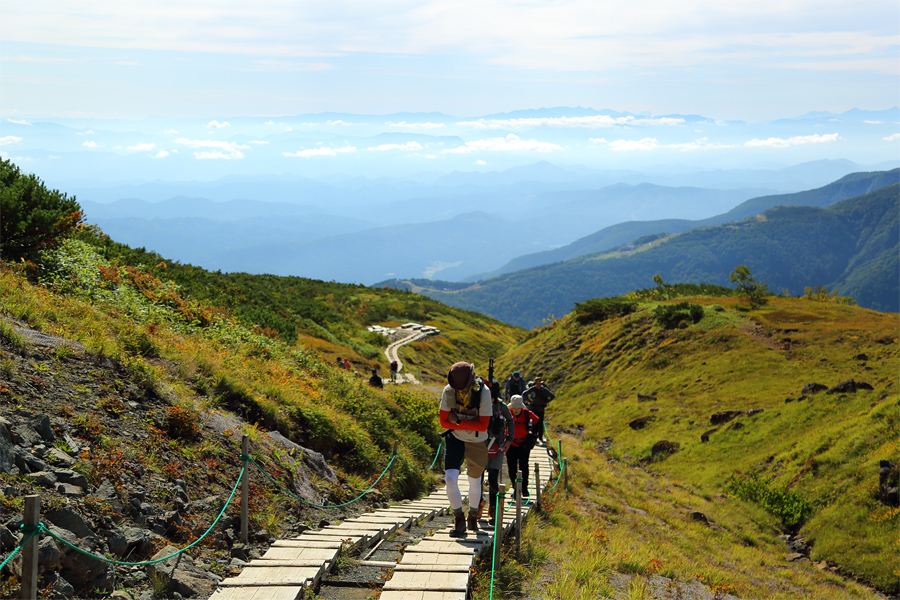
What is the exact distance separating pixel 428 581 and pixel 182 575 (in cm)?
273

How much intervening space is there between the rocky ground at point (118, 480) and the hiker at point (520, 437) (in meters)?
3.30

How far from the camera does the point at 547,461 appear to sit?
63.1 ft

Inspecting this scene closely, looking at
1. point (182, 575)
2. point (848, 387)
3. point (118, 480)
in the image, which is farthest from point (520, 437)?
point (848, 387)

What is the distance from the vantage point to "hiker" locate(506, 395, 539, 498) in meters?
11.2

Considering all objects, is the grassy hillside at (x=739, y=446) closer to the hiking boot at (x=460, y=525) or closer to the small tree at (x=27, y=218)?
the hiking boot at (x=460, y=525)

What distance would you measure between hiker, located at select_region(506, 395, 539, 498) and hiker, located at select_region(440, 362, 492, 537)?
256 cm

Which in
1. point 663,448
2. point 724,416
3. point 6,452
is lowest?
point 663,448

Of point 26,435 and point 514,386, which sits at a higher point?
point 26,435

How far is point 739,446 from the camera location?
22.5m

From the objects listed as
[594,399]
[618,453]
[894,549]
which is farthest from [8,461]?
[594,399]

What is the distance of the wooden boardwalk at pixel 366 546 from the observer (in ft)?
19.4

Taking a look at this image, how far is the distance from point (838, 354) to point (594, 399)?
12.5 meters

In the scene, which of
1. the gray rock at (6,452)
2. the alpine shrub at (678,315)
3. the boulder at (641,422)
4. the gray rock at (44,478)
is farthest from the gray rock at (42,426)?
the alpine shrub at (678,315)

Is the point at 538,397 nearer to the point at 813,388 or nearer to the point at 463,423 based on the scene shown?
the point at 463,423
